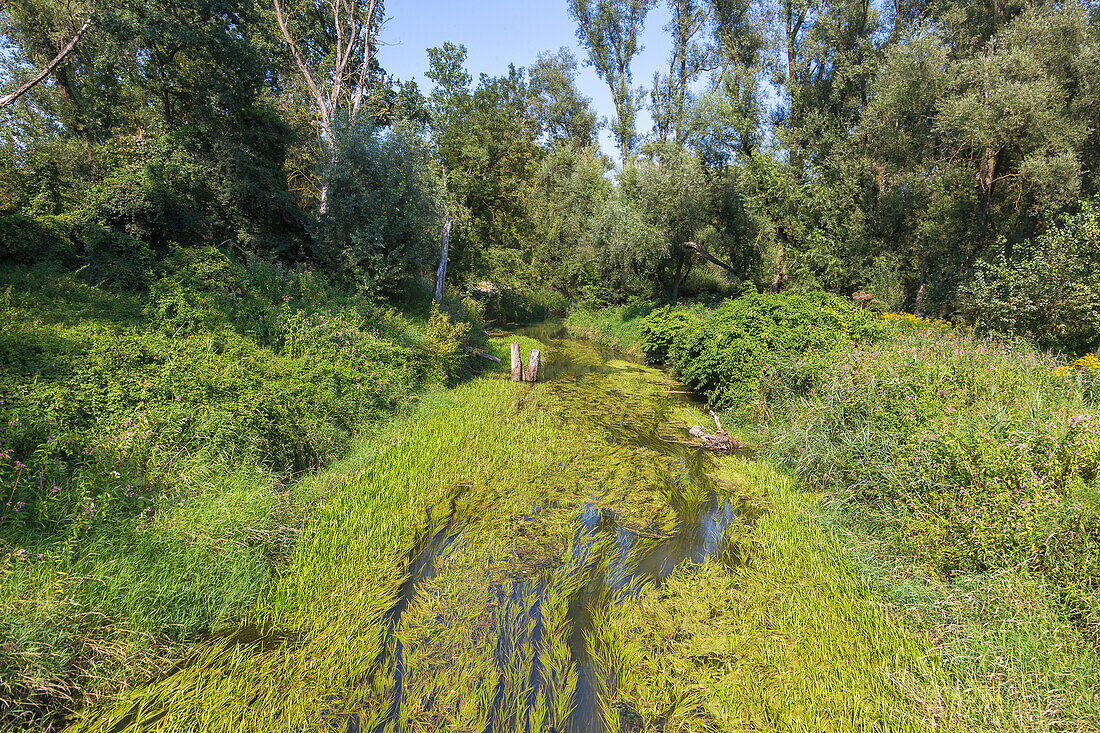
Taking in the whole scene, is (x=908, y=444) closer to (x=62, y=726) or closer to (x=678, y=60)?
(x=62, y=726)

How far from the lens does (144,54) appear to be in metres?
11.6

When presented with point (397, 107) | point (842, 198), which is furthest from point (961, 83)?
point (397, 107)

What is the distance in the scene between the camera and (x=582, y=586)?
520 centimetres

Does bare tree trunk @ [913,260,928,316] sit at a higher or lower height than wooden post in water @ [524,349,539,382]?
higher

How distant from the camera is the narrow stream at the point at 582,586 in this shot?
3678 mm

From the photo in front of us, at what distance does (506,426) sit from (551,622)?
5.45 meters

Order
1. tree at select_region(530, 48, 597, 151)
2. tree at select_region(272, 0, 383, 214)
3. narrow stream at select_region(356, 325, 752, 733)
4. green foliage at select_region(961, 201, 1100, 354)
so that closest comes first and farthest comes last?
1. narrow stream at select_region(356, 325, 752, 733)
2. green foliage at select_region(961, 201, 1100, 354)
3. tree at select_region(272, 0, 383, 214)
4. tree at select_region(530, 48, 597, 151)

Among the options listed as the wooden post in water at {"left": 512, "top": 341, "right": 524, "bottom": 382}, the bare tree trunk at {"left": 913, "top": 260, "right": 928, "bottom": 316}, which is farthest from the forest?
the wooden post in water at {"left": 512, "top": 341, "right": 524, "bottom": 382}

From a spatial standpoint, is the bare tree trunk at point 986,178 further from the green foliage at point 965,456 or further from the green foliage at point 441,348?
the green foliage at point 441,348

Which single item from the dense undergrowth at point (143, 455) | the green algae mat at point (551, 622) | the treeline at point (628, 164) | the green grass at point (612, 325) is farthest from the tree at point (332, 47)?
the green algae mat at point (551, 622)

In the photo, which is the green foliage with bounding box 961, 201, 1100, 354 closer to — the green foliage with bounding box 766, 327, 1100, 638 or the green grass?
the green foliage with bounding box 766, 327, 1100, 638

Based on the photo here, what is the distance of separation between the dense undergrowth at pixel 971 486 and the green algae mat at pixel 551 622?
470mm

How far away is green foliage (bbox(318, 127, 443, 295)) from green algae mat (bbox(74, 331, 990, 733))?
7346 mm

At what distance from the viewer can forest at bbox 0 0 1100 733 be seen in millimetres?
3652
